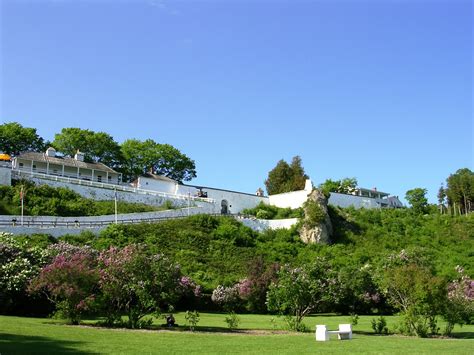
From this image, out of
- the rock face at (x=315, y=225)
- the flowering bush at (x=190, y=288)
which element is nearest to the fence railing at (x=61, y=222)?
the flowering bush at (x=190, y=288)

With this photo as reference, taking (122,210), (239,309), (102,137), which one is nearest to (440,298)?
(239,309)

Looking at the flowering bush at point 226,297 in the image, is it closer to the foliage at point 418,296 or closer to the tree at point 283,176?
the foliage at point 418,296

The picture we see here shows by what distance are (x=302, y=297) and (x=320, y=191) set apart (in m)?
35.0

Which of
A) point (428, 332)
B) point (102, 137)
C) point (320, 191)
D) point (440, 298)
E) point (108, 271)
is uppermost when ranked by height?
point (102, 137)

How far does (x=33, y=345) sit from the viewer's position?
50.3 ft

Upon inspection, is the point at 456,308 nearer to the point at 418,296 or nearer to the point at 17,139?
the point at 418,296

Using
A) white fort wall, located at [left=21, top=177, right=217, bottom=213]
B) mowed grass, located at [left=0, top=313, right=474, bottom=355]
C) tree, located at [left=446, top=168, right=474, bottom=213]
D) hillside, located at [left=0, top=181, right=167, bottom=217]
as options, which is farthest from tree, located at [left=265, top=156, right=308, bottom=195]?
mowed grass, located at [left=0, top=313, right=474, bottom=355]

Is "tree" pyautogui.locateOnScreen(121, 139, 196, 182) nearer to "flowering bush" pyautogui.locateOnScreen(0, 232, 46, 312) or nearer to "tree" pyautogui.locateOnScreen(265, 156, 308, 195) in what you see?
"tree" pyautogui.locateOnScreen(265, 156, 308, 195)

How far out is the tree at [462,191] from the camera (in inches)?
3063

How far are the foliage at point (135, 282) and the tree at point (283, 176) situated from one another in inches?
1998

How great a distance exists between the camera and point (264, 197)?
67938 millimetres

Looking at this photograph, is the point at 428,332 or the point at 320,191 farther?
the point at 320,191

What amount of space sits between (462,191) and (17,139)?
59.7m

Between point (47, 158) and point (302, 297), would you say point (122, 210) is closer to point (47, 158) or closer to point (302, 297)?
point (47, 158)
